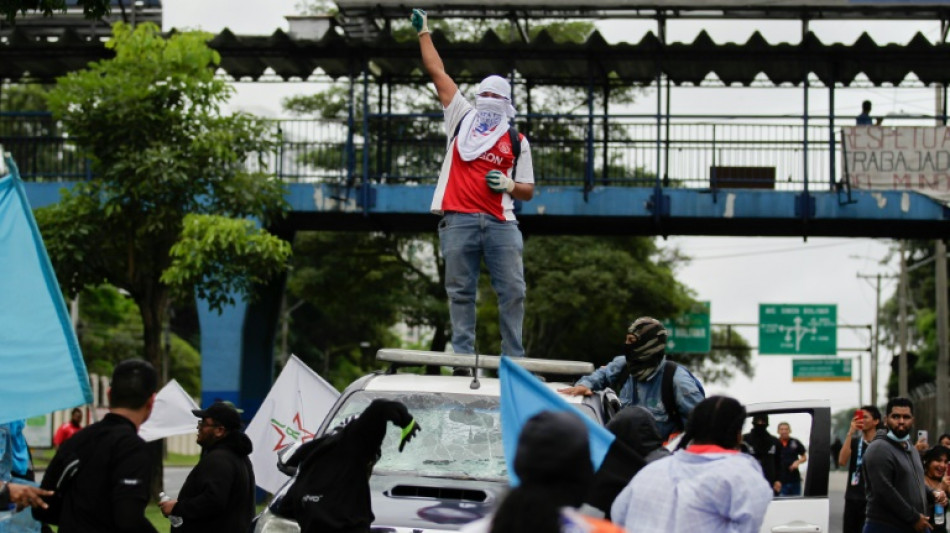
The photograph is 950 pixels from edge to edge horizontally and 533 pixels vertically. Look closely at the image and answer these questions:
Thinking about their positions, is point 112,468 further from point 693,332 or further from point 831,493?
point 693,332

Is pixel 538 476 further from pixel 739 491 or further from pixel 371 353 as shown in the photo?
pixel 371 353

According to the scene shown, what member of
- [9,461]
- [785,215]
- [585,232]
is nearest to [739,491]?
[9,461]

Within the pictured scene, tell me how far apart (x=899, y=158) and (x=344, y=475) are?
20.0 meters

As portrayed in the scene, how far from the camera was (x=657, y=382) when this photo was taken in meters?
8.38

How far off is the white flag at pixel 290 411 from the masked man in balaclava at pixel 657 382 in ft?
19.4

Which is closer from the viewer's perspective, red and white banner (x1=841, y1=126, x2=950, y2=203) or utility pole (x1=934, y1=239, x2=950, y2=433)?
red and white banner (x1=841, y1=126, x2=950, y2=203)

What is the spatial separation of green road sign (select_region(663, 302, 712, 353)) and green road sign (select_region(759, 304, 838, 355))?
12.1 feet

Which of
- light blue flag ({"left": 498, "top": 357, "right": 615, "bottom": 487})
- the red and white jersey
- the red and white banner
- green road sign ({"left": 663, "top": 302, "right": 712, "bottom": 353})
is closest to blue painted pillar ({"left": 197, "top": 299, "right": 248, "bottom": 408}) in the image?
the red and white banner

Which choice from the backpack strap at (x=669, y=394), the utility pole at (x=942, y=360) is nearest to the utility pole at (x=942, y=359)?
the utility pole at (x=942, y=360)

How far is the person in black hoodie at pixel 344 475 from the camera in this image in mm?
7418

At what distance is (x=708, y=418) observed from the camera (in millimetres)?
5871

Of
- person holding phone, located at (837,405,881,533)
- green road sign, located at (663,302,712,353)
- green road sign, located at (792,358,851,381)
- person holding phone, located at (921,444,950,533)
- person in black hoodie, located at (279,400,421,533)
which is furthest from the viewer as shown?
green road sign, located at (792,358,851,381)

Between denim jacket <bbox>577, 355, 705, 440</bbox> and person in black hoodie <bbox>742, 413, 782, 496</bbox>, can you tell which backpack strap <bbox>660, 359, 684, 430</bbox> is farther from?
person in black hoodie <bbox>742, 413, 782, 496</bbox>

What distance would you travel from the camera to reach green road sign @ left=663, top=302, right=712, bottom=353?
161ft
